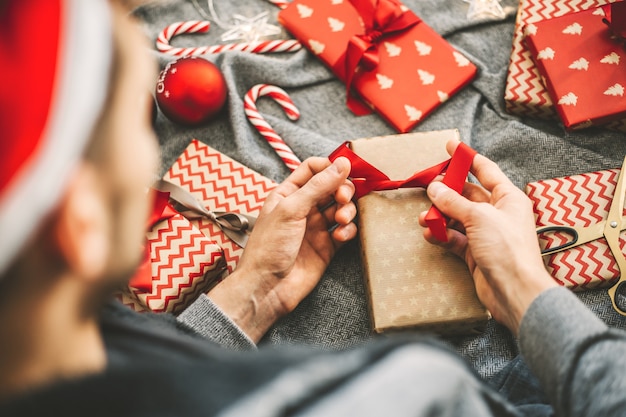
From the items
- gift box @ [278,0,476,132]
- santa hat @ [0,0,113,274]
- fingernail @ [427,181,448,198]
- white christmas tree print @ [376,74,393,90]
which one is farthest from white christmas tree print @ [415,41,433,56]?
santa hat @ [0,0,113,274]

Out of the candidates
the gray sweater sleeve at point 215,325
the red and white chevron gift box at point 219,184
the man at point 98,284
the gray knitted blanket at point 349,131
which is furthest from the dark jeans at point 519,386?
the red and white chevron gift box at point 219,184

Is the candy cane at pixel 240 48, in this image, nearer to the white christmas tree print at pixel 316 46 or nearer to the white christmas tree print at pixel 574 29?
the white christmas tree print at pixel 316 46

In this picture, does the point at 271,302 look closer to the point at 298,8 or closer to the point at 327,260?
the point at 327,260

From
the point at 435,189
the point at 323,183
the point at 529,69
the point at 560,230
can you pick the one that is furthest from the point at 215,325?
the point at 529,69

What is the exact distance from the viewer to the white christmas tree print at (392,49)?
3.91 feet

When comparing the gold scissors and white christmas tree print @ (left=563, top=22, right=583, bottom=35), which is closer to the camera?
the gold scissors

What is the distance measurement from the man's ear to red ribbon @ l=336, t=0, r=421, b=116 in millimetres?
871

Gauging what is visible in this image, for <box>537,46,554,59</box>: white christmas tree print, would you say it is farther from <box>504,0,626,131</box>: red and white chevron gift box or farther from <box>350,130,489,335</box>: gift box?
<box>350,130,489,335</box>: gift box

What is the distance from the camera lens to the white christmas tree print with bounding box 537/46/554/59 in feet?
3.60

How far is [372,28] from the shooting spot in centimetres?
119

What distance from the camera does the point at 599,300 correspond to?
982 millimetres

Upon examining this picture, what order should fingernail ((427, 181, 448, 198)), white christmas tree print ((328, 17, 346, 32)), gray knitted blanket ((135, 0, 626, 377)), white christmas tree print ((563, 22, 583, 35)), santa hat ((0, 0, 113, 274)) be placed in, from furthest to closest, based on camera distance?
white christmas tree print ((328, 17, 346, 32)), white christmas tree print ((563, 22, 583, 35)), gray knitted blanket ((135, 0, 626, 377)), fingernail ((427, 181, 448, 198)), santa hat ((0, 0, 113, 274))

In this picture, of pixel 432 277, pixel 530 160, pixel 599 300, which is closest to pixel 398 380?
pixel 432 277

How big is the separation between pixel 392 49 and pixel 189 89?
487 mm
